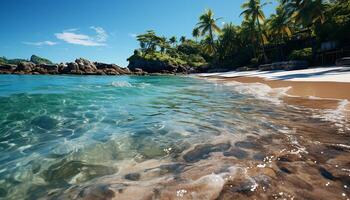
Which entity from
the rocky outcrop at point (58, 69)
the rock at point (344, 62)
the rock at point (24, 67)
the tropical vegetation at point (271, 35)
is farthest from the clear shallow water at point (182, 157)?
the rock at point (24, 67)

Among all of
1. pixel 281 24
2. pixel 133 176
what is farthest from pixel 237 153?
pixel 281 24

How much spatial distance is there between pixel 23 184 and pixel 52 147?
1574mm

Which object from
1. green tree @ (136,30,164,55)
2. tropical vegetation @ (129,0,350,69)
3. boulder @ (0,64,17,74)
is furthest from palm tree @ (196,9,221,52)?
boulder @ (0,64,17,74)

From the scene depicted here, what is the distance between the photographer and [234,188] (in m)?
2.71

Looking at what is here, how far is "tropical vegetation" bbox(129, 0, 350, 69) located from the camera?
28336 millimetres

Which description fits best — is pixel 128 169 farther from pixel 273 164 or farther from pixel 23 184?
pixel 273 164

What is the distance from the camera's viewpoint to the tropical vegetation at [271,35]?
2834cm

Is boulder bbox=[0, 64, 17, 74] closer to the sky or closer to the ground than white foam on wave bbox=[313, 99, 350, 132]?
closer to the sky

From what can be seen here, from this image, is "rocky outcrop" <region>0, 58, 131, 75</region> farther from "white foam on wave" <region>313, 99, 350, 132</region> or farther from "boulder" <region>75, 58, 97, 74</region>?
"white foam on wave" <region>313, 99, 350, 132</region>

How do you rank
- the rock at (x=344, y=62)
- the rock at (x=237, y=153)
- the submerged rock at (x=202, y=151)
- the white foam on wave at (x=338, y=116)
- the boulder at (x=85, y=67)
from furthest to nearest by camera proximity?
the boulder at (x=85, y=67) < the rock at (x=344, y=62) < the white foam on wave at (x=338, y=116) < the submerged rock at (x=202, y=151) < the rock at (x=237, y=153)

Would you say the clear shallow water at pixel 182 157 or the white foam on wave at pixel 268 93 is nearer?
the clear shallow water at pixel 182 157

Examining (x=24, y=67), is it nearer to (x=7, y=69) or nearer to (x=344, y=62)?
(x=7, y=69)

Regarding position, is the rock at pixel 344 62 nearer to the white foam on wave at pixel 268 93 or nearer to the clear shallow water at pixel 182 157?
the white foam on wave at pixel 268 93

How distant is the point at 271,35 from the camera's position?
44875 mm
